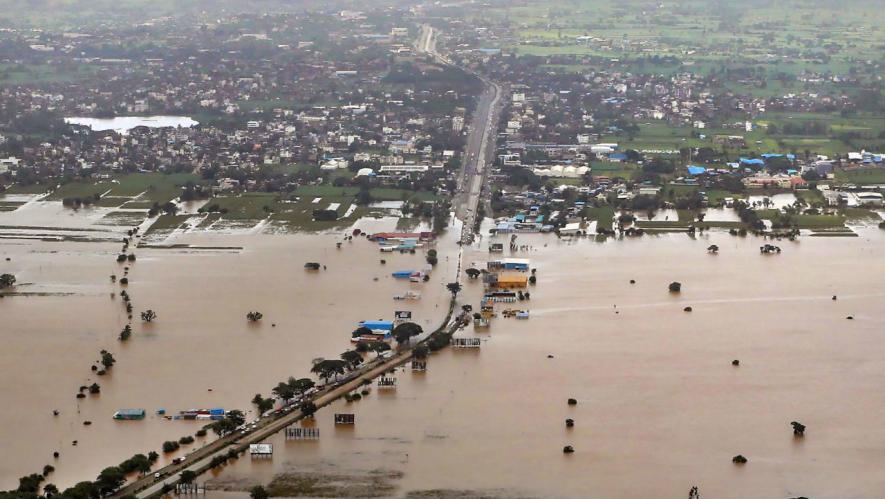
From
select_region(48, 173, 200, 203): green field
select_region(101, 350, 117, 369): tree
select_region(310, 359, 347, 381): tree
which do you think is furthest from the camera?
select_region(48, 173, 200, 203): green field

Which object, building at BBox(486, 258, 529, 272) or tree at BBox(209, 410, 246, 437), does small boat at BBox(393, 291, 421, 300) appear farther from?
tree at BBox(209, 410, 246, 437)

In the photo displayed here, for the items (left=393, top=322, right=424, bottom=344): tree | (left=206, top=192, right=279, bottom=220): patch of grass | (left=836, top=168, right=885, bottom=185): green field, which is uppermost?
(left=836, top=168, right=885, bottom=185): green field

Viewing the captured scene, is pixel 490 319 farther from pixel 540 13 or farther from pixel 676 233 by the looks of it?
pixel 540 13

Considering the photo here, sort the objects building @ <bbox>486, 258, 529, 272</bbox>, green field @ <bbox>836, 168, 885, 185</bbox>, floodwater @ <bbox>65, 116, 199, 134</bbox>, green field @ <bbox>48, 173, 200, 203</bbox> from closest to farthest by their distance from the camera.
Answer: building @ <bbox>486, 258, 529, 272</bbox> < green field @ <bbox>48, 173, 200, 203</bbox> < green field @ <bbox>836, 168, 885, 185</bbox> < floodwater @ <bbox>65, 116, 199, 134</bbox>

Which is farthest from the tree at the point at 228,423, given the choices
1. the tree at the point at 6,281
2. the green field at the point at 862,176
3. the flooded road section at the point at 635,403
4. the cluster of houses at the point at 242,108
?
the green field at the point at 862,176

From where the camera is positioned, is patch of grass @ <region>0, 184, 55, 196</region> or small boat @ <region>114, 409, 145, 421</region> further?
patch of grass @ <region>0, 184, 55, 196</region>

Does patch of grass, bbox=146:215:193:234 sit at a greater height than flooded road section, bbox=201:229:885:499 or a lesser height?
greater

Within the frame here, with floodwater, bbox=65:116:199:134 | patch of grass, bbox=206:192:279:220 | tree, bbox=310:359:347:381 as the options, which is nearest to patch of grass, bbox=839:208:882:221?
patch of grass, bbox=206:192:279:220

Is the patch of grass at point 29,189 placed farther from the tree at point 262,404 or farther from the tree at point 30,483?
the tree at point 30,483

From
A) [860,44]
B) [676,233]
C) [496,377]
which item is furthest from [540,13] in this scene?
[496,377]
